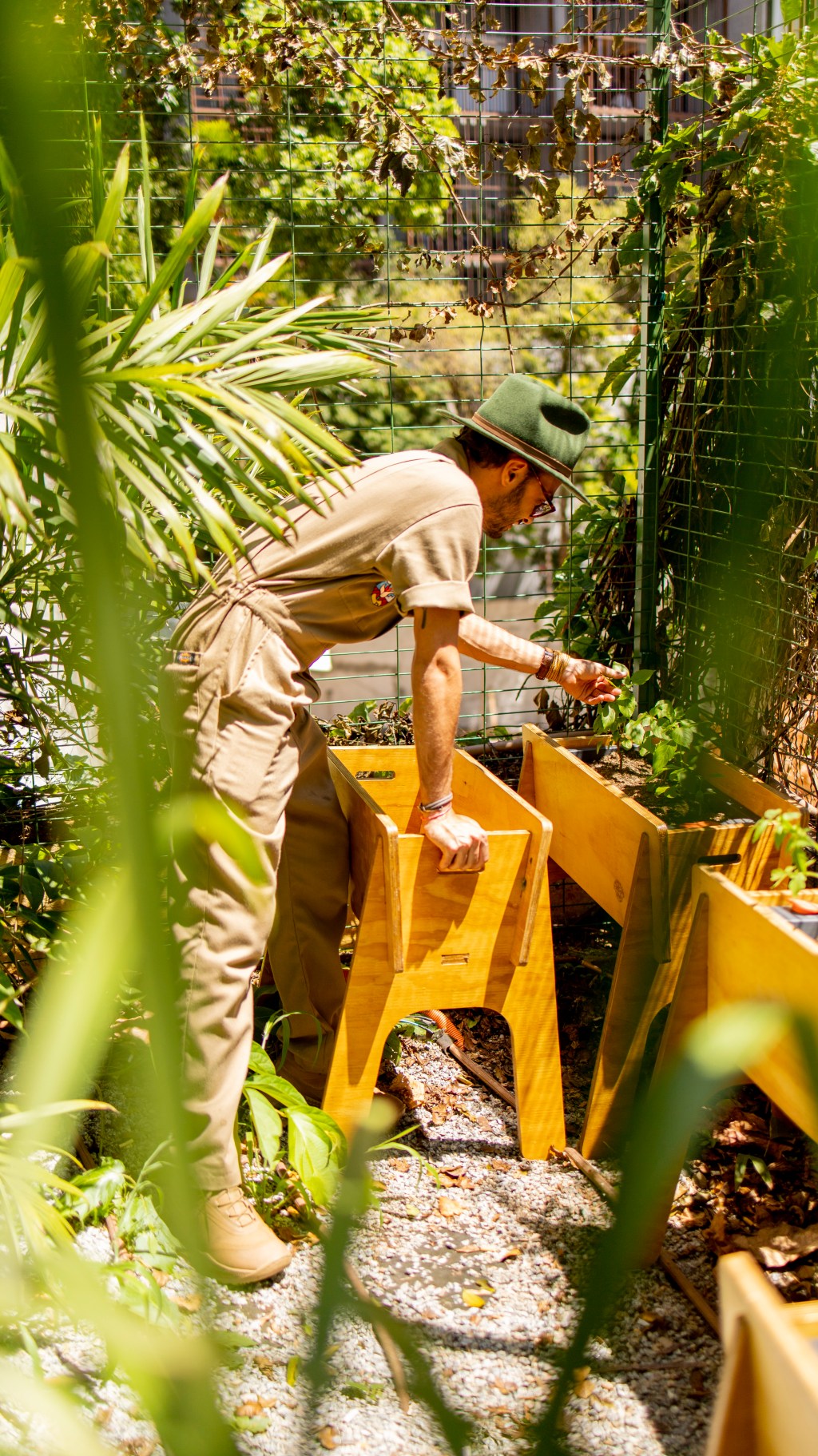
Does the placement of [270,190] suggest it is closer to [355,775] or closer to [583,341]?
[583,341]

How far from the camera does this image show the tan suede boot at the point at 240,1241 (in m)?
2.12

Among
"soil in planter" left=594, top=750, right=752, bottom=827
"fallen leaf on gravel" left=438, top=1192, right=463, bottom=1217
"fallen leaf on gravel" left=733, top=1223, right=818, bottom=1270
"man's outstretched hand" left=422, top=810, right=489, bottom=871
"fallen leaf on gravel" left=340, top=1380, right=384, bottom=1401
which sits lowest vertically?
"fallen leaf on gravel" left=438, top=1192, right=463, bottom=1217

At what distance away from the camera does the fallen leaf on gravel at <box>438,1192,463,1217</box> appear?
2.46m

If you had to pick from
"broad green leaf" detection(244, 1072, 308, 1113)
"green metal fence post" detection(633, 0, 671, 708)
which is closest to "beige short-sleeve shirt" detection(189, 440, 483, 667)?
"broad green leaf" detection(244, 1072, 308, 1113)

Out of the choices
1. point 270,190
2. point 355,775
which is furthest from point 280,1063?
point 270,190

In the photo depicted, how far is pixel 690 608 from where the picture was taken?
3240 millimetres

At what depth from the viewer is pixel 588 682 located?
2908 millimetres

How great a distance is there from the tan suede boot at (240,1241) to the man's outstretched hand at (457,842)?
0.72 metres

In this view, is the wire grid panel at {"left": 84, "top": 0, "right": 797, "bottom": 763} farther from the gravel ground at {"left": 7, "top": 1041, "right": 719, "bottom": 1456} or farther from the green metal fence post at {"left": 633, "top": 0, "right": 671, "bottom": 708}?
the gravel ground at {"left": 7, "top": 1041, "right": 719, "bottom": 1456}

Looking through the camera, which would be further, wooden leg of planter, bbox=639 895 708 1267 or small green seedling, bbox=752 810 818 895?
wooden leg of planter, bbox=639 895 708 1267

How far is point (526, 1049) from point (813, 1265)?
27.0 inches

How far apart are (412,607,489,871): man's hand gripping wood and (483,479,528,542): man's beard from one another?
42 cm

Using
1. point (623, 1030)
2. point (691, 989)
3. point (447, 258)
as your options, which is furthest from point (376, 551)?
Result: point (447, 258)

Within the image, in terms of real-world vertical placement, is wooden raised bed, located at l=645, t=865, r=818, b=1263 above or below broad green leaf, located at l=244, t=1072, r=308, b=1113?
above
